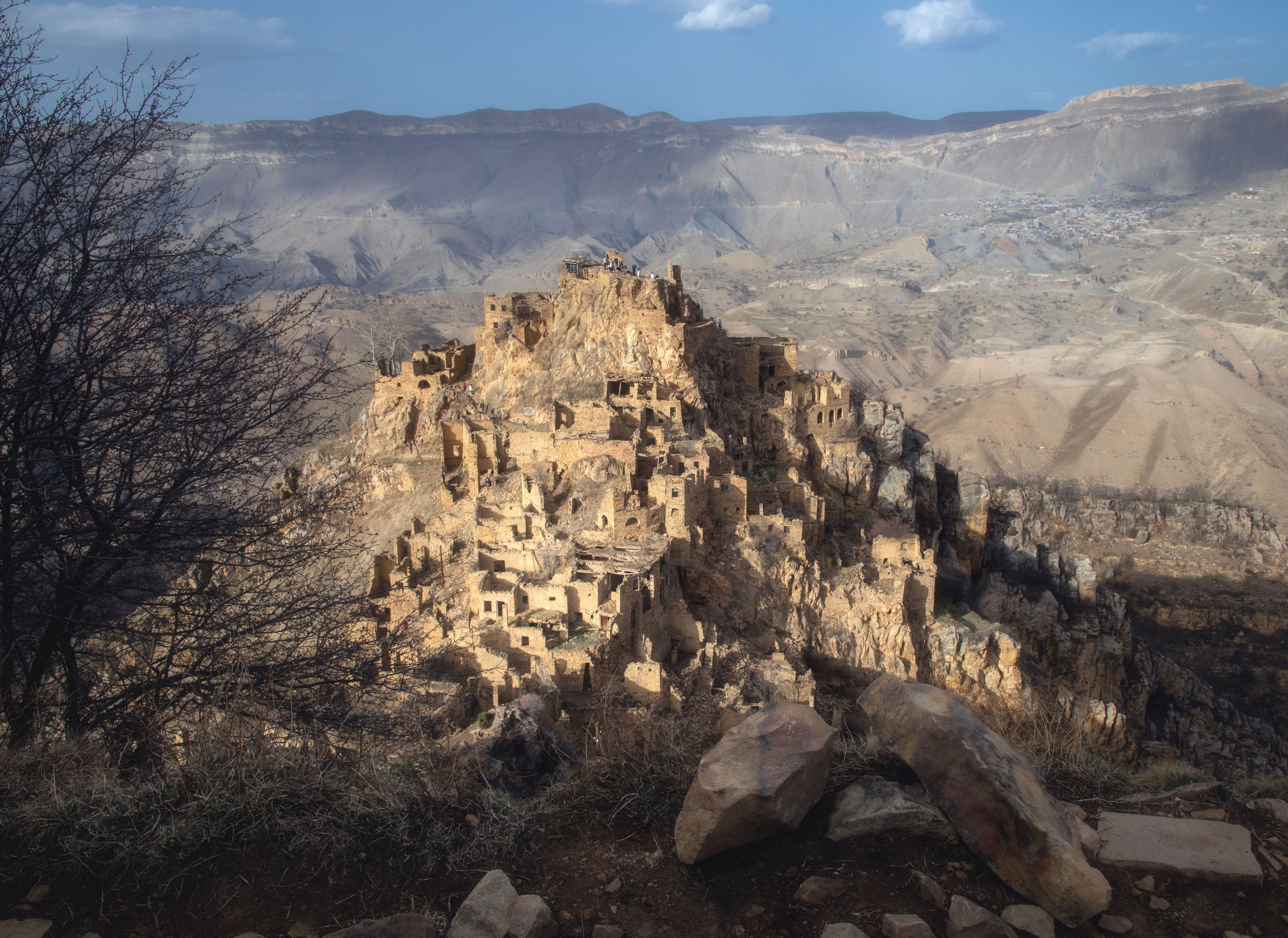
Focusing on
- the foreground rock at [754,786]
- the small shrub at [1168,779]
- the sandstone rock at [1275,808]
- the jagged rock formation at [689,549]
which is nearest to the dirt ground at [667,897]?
the foreground rock at [754,786]

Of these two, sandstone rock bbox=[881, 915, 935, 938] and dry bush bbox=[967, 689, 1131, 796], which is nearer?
sandstone rock bbox=[881, 915, 935, 938]

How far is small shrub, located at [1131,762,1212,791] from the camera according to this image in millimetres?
8445

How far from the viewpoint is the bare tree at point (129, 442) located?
291 inches

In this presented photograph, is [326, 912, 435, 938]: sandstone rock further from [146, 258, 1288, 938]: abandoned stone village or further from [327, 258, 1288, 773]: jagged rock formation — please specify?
[327, 258, 1288, 773]: jagged rock formation

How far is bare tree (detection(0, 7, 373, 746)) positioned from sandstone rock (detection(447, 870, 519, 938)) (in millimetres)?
3212

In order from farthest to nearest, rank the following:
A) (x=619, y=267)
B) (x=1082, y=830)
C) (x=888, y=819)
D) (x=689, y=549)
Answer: (x=619, y=267) < (x=689, y=549) < (x=1082, y=830) < (x=888, y=819)

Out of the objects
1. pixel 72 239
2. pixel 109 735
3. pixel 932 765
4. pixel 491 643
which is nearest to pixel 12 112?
pixel 72 239

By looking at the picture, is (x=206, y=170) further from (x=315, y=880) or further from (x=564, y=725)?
(x=564, y=725)

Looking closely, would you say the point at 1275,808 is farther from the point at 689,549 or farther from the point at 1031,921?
the point at 689,549

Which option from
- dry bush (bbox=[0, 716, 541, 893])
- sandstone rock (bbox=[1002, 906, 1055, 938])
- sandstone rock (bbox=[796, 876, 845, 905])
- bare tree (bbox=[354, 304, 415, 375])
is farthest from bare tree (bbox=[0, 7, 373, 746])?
bare tree (bbox=[354, 304, 415, 375])

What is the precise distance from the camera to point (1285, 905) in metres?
6.33

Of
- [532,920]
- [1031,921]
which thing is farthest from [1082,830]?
[532,920]

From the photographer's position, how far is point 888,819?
698 cm

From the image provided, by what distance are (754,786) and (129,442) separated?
6.09 meters
